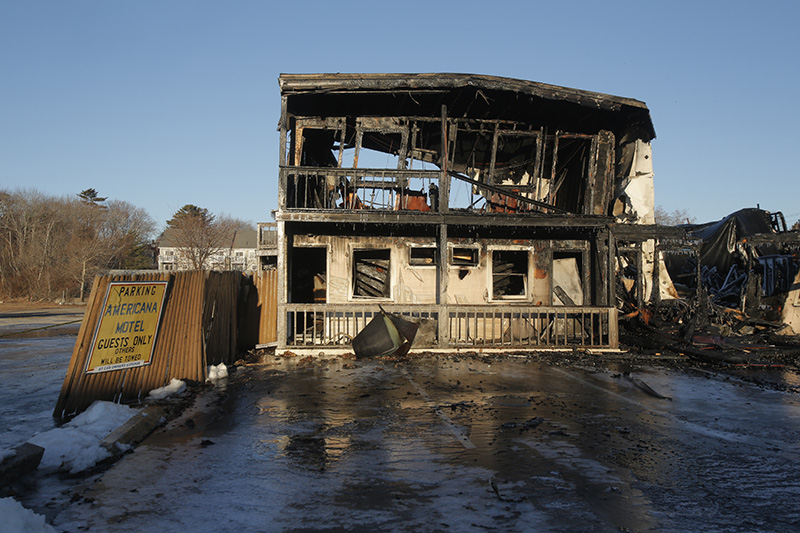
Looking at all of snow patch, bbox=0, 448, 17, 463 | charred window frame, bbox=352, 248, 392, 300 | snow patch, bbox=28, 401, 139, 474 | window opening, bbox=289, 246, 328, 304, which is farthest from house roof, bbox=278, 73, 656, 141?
snow patch, bbox=0, 448, 17, 463

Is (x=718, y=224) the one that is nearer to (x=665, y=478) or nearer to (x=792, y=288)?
(x=792, y=288)

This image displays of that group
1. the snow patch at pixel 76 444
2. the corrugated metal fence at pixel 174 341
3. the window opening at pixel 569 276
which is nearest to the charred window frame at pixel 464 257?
the window opening at pixel 569 276

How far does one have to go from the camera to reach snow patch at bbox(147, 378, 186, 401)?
8.12m

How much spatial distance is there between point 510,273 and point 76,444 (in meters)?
12.9

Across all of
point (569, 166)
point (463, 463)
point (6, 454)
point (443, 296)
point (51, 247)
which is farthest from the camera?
point (51, 247)

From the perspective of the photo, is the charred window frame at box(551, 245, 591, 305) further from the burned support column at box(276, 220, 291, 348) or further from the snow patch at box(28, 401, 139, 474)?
the snow patch at box(28, 401, 139, 474)

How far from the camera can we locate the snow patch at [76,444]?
5020 millimetres

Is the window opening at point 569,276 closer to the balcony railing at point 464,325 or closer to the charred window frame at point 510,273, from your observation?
the charred window frame at point 510,273

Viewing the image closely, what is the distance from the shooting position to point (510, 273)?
1625cm

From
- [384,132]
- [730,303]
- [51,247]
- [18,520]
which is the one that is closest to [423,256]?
[384,132]

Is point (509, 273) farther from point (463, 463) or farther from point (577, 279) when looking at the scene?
point (463, 463)

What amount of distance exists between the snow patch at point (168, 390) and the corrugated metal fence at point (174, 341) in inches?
3.8

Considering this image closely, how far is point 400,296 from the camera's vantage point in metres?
15.3

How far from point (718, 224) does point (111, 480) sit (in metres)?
26.4
